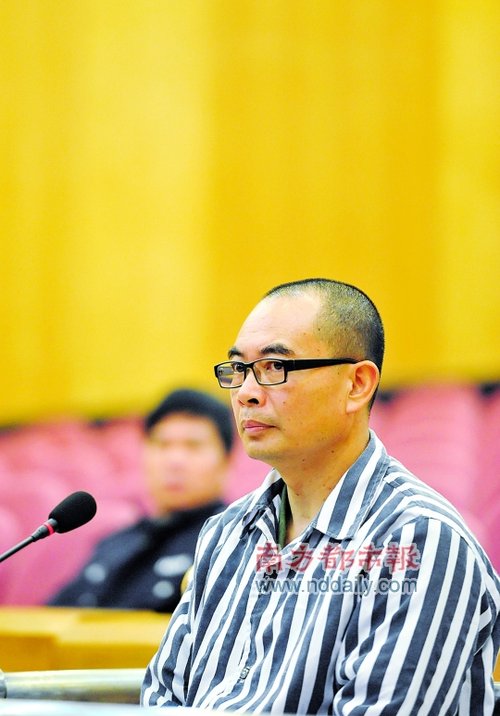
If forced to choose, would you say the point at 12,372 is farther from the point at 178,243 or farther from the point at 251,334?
the point at 251,334

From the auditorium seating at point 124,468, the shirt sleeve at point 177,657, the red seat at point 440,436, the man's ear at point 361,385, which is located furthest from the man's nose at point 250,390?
the red seat at point 440,436

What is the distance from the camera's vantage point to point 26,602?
3.14m

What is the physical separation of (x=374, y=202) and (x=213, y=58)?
0.95 meters

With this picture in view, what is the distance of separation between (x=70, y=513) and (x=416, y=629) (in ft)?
1.41

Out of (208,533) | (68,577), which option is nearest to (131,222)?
(68,577)

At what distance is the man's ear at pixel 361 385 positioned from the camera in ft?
3.75

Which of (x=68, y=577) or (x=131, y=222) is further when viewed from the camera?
(x=131, y=222)

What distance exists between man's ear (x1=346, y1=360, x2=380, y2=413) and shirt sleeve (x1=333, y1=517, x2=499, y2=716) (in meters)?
0.20

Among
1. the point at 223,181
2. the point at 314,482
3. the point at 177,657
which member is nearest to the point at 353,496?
the point at 314,482

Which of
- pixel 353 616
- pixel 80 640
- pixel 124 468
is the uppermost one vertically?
→ pixel 353 616

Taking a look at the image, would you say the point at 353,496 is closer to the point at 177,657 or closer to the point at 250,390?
the point at 250,390

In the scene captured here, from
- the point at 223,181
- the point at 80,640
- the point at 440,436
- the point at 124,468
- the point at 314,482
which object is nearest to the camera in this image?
the point at 314,482

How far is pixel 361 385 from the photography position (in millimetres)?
1153

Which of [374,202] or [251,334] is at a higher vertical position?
[374,202]
